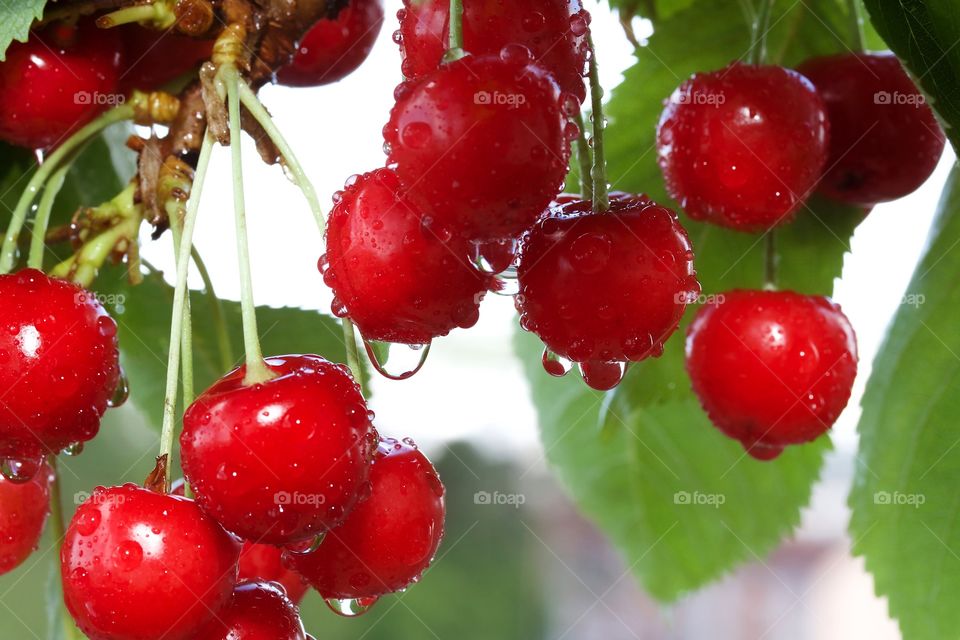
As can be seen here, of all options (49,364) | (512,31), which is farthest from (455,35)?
(49,364)

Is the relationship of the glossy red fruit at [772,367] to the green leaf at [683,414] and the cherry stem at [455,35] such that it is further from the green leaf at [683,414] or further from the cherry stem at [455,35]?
the cherry stem at [455,35]

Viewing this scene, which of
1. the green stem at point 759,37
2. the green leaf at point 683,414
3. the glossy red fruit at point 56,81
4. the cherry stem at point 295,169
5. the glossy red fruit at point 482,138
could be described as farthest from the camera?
the green leaf at point 683,414

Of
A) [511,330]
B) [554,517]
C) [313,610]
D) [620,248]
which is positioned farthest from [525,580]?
[620,248]

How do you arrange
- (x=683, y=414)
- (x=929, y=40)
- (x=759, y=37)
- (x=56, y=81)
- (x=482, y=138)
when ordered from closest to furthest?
(x=482, y=138), (x=929, y=40), (x=56, y=81), (x=759, y=37), (x=683, y=414)

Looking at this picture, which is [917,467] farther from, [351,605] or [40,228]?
[40,228]

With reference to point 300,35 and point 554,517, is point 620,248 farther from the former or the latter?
point 554,517

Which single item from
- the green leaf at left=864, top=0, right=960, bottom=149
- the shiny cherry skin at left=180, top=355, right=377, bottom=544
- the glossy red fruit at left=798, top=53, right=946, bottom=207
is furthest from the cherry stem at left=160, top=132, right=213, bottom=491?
the glossy red fruit at left=798, top=53, right=946, bottom=207

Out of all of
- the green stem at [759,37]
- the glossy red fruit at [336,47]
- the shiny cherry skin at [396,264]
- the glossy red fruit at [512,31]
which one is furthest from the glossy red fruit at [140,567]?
the green stem at [759,37]
